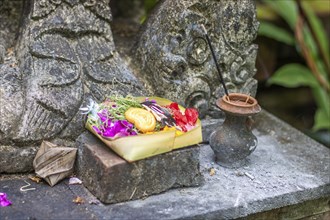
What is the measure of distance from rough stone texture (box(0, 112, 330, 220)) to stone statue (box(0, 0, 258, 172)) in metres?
0.23

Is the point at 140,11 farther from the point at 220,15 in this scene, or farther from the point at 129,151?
the point at 129,151

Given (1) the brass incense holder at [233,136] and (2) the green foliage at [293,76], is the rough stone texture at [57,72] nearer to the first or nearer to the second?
(1) the brass incense holder at [233,136]

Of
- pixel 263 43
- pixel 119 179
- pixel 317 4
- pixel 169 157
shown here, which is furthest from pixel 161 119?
pixel 317 4

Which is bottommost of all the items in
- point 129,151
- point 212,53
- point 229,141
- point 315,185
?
point 315,185

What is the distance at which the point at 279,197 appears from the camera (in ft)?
8.20

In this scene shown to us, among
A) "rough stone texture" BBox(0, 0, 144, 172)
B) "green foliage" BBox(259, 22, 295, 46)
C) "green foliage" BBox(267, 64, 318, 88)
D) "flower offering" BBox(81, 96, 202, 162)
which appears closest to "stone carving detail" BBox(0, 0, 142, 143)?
"rough stone texture" BBox(0, 0, 144, 172)

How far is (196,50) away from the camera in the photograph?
274cm

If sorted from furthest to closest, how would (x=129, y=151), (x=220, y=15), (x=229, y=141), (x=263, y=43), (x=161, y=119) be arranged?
(x=263, y=43), (x=220, y=15), (x=229, y=141), (x=161, y=119), (x=129, y=151)

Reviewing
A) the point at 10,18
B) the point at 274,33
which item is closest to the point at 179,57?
the point at 10,18

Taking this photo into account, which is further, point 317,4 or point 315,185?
point 317,4

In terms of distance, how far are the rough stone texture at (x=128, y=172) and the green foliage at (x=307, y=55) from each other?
182 cm

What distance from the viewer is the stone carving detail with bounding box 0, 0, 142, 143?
95.3 inches

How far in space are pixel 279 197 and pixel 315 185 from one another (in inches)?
8.9

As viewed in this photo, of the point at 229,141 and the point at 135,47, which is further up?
the point at 135,47
